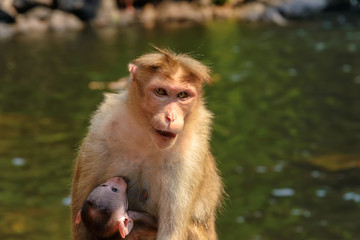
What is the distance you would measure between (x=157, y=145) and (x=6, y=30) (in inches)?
948

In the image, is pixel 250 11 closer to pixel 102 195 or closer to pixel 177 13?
pixel 177 13

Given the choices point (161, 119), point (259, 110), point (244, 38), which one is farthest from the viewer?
point (244, 38)

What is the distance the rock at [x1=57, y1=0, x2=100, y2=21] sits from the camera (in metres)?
28.5

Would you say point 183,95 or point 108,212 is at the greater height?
point 183,95

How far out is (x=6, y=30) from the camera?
88.6ft

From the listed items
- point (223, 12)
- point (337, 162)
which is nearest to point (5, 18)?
point (223, 12)

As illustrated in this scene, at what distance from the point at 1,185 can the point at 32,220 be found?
1.80m

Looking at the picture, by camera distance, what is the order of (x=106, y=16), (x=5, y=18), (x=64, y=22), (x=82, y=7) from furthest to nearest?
1. (x=106, y=16)
2. (x=82, y=7)
3. (x=64, y=22)
4. (x=5, y=18)

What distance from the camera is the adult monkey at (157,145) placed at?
4105 millimetres

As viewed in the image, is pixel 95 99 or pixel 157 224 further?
pixel 95 99

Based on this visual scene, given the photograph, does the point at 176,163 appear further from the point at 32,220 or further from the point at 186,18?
the point at 186,18

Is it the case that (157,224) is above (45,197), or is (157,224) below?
above

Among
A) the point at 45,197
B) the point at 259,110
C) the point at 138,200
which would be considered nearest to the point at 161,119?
the point at 138,200

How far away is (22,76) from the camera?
67.4ft
